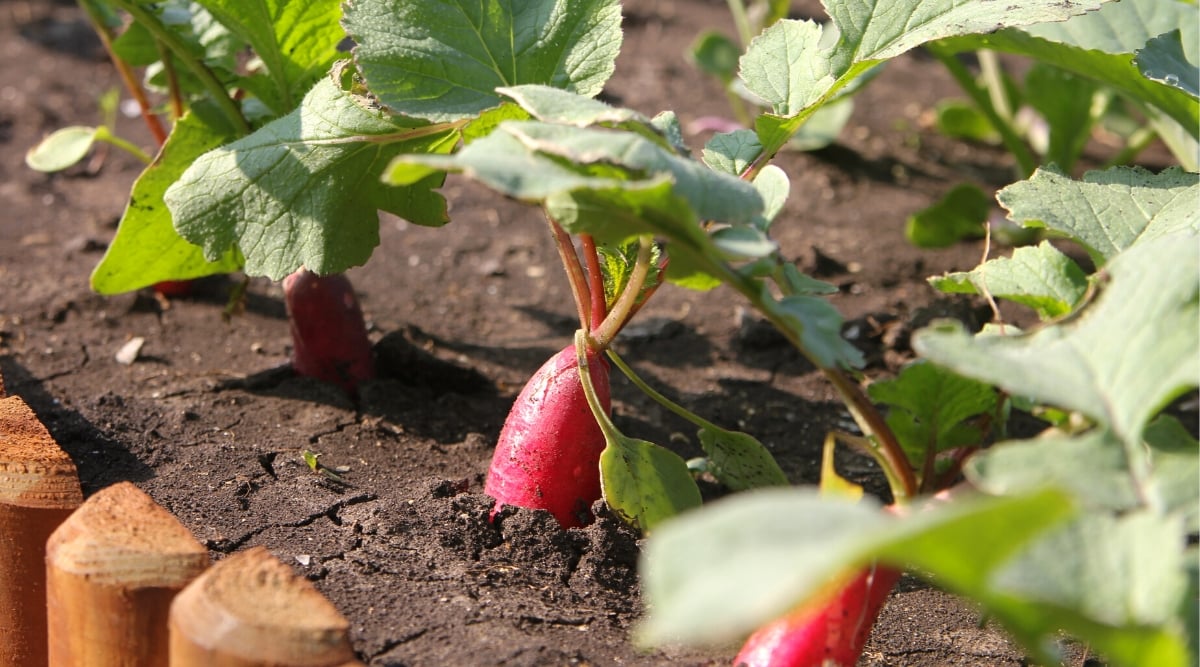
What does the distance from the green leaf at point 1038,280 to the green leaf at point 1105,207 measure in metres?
0.04

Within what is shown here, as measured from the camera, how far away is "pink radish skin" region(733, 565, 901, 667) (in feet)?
3.89

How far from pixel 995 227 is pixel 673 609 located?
2085 mm

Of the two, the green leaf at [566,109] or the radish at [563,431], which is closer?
the green leaf at [566,109]

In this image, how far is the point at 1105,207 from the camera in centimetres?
143

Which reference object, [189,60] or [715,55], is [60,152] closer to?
[189,60]

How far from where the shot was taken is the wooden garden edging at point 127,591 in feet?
3.49

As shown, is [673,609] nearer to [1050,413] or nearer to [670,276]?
[670,276]

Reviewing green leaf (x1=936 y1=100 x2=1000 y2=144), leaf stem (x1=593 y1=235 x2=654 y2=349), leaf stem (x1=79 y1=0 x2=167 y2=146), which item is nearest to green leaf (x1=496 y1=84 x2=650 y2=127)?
leaf stem (x1=593 y1=235 x2=654 y2=349)

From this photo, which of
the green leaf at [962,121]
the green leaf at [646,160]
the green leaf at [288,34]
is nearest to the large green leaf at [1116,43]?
the green leaf at [646,160]

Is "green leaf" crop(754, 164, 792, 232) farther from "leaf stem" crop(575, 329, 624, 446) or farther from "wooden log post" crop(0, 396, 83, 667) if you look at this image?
"wooden log post" crop(0, 396, 83, 667)

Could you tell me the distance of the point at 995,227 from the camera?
2.58 m

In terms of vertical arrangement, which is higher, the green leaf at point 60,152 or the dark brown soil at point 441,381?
the green leaf at point 60,152

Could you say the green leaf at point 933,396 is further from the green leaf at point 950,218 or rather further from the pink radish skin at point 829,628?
the green leaf at point 950,218

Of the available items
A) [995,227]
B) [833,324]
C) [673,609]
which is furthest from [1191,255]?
[995,227]
